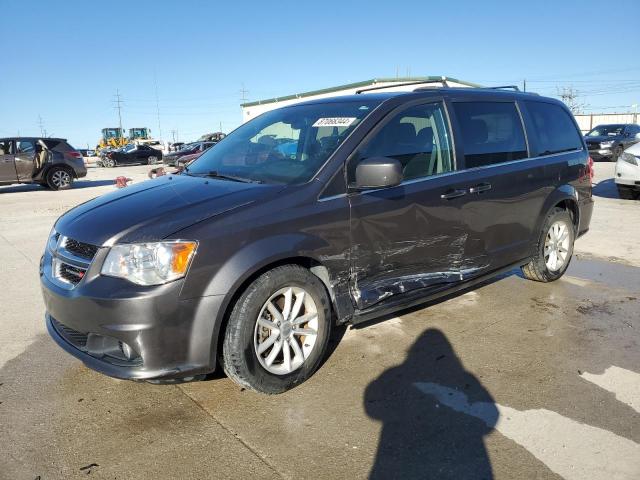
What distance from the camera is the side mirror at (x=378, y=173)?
313cm

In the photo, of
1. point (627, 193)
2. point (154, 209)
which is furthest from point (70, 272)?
point (627, 193)

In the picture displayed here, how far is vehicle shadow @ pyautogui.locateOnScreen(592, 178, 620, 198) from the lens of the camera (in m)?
11.7

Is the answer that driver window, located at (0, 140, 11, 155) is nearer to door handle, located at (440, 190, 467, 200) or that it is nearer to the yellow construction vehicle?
door handle, located at (440, 190, 467, 200)

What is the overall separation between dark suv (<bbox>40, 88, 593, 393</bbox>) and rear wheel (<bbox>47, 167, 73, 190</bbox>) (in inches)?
542

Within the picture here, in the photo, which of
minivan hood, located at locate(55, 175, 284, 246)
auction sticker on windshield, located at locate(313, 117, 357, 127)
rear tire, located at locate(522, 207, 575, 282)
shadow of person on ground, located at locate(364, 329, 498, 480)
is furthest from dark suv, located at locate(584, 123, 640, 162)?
minivan hood, located at locate(55, 175, 284, 246)

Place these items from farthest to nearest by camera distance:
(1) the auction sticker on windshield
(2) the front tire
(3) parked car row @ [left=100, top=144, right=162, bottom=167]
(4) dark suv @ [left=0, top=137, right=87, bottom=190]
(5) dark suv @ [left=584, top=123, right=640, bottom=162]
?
(3) parked car row @ [left=100, top=144, right=162, bottom=167], (5) dark suv @ [left=584, top=123, right=640, bottom=162], (4) dark suv @ [left=0, top=137, right=87, bottom=190], (1) the auction sticker on windshield, (2) the front tire

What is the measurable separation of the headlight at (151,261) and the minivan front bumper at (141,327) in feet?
0.14

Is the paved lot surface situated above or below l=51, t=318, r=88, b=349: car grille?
below

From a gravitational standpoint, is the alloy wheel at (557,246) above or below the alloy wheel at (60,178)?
below

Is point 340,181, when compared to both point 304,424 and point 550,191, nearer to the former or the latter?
point 304,424

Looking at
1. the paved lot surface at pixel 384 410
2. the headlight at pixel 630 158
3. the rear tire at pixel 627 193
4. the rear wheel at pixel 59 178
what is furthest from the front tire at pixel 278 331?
the rear wheel at pixel 59 178

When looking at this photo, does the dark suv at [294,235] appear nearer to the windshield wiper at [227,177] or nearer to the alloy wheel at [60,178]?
the windshield wiper at [227,177]

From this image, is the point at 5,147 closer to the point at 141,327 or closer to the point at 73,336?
the point at 73,336

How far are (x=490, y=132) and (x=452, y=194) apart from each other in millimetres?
860
